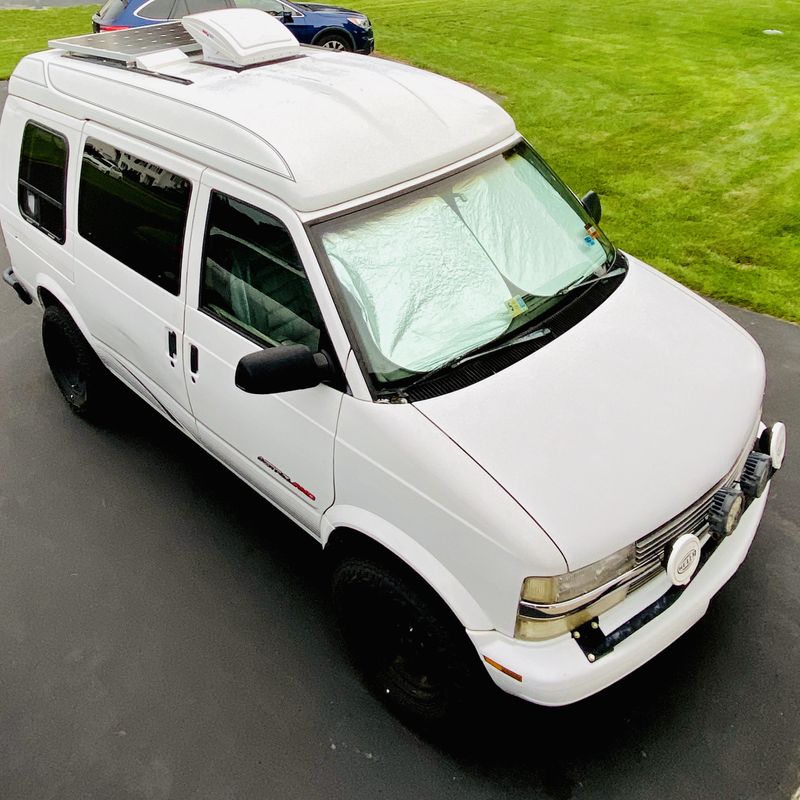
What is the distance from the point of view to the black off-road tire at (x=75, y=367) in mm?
4793

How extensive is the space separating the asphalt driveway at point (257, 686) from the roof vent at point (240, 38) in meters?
2.34

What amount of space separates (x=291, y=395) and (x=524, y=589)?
1222 millimetres

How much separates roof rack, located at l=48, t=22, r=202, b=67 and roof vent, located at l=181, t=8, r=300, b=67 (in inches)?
9.9

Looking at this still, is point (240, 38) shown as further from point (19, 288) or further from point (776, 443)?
point (776, 443)

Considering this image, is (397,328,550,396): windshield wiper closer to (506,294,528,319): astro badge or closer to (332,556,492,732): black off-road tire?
(506,294,528,319): astro badge

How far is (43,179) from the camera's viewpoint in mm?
4539

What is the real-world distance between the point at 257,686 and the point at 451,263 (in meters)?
2.04

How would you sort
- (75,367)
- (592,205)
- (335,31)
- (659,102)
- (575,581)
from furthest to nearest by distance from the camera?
(335,31) → (659,102) → (75,367) → (592,205) → (575,581)

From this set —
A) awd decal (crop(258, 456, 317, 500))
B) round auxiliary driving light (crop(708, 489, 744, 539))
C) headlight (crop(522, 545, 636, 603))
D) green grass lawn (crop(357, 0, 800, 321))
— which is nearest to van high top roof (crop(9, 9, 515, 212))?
awd decal (crop(258, 456, 317, 500))

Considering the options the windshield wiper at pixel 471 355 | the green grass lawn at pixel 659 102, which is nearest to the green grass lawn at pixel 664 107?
the green grass lawn at pixel 659 102

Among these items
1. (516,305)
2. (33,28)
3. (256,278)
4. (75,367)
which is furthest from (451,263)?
(33,28)

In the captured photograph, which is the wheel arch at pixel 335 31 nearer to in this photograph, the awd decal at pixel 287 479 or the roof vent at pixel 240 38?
the roof vent at pixel 240 38

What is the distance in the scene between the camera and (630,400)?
293 cm

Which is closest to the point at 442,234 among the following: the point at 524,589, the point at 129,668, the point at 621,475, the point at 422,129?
the point at 422,129
